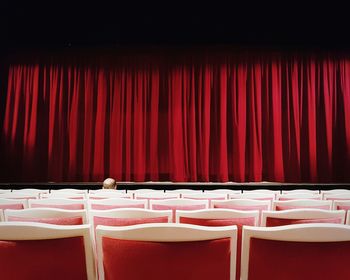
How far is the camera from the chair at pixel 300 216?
2.03 meters

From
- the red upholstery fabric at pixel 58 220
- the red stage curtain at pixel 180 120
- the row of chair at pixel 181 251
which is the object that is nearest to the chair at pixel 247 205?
the red upholstery fabric at pixel 58 220

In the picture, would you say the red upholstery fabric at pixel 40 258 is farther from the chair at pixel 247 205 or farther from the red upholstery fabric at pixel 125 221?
the chair at pixel 247 205

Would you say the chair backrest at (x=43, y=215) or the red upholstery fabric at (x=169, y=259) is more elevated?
the chair backrest at (x=43, y=215)

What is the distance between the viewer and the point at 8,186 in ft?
25.6

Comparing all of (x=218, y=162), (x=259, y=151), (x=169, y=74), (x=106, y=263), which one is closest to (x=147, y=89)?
(x=169, y=74)

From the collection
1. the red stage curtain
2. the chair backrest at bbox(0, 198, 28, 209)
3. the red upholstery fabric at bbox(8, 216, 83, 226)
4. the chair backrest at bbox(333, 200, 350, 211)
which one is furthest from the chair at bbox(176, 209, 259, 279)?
the red stage curtain

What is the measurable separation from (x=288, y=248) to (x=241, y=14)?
6439mm

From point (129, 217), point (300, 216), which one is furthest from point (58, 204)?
point (300, 216)

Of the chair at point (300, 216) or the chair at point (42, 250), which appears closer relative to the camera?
the chair at point (42, 250)

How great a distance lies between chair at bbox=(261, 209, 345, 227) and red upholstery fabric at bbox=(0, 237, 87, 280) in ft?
3.73

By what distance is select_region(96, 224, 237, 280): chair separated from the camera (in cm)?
129

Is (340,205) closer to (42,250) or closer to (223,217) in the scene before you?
(223,217)

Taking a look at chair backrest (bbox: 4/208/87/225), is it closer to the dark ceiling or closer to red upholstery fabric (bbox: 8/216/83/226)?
red upholstery fabric (bbox: 8/216/83/226)

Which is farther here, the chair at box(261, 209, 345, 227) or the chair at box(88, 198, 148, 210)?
the chair at box(88, 198, 148, 210)
